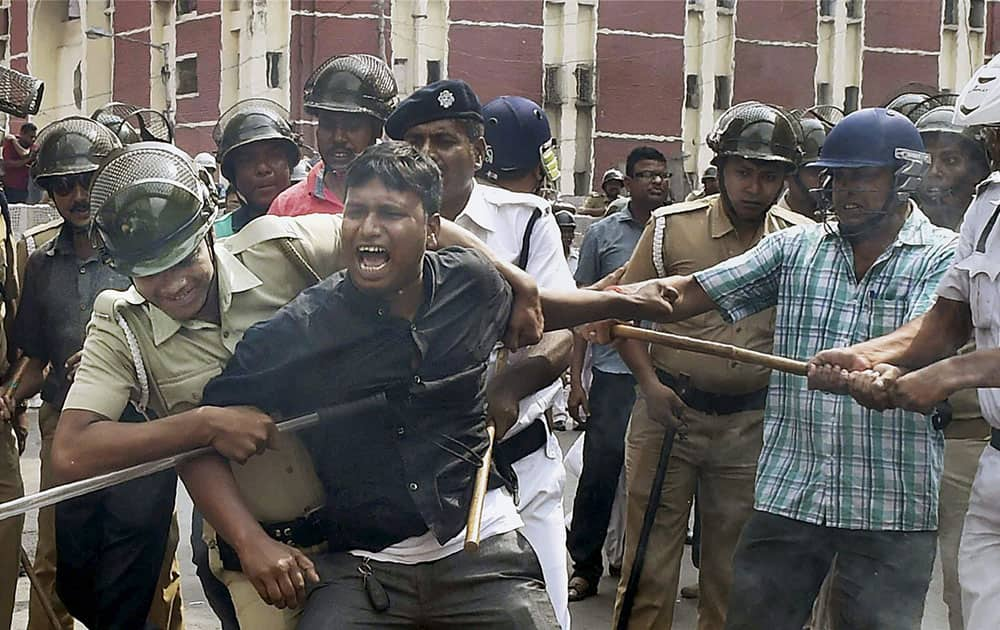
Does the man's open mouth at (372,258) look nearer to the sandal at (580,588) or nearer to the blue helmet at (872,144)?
the blue helmet at (872,144)

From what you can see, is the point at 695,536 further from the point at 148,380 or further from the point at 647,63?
the point at 647,63

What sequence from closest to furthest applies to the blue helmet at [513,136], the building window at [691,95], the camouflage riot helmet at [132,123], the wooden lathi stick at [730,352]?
the wooden lathi stick at [730,352] → the blue helmet at [513,136] → the camouflage riot helmet at [132,123] → the building window at [691,95]

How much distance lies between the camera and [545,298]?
414 centimetres

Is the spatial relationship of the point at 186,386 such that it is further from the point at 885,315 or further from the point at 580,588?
the point at 580,588

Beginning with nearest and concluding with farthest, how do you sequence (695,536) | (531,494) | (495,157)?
1. (531,494)
2. (495,157)
3. (695,536)

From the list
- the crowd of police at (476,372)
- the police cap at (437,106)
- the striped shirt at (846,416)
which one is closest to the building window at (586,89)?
the crowd of police at (476,372)

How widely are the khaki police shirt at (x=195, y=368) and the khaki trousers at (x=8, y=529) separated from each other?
82.2 inches

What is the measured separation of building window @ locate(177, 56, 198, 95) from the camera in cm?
3238

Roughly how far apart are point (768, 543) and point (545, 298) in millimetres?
1263

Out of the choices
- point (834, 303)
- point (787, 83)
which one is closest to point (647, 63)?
point (787, 83)

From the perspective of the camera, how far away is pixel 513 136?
516 centimetres

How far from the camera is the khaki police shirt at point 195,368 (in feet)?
11.5

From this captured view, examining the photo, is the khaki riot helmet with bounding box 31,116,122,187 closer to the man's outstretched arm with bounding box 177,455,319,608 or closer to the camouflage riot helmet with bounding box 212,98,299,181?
the camouflage riot helmet with bounding box 212,98,299,181

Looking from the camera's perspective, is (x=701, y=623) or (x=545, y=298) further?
(x=701, y=623)
